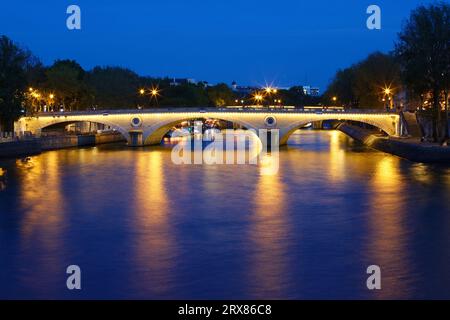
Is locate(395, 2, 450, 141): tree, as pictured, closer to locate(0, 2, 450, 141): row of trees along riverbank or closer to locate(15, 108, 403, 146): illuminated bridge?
locate(0, 2, 450, 141): row of trees along riverbank

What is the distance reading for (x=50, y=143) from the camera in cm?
5562

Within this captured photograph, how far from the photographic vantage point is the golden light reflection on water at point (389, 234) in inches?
519

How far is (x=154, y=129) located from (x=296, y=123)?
1187cm

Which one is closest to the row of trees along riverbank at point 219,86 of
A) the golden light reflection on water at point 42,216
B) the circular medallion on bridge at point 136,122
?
the circular medallion on bridge at point 136,122

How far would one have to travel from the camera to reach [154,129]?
2414 inches

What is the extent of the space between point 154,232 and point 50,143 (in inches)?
1540

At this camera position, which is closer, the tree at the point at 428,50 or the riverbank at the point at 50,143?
the tree at the point at 428,50

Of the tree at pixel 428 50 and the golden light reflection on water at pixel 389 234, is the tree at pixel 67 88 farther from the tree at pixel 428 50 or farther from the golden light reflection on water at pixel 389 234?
the golden light reflection on water at pixel 389 234

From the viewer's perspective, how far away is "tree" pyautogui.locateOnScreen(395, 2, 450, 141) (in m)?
39.2

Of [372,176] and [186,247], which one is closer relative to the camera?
[186,247]

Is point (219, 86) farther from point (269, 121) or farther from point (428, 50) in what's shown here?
point (428, 50)

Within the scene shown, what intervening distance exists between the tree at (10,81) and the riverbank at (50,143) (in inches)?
76.7
